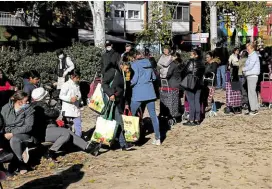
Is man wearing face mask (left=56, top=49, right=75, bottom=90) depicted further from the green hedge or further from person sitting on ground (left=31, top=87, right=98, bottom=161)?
person sitting on ground (left=31, top=87, right=98, bottom=161)

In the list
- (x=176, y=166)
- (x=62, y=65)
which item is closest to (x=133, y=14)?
(x=62, y=65)

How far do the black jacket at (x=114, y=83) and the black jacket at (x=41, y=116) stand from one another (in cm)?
104

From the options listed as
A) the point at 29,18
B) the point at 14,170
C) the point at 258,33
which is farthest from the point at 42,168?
the point at 258,33

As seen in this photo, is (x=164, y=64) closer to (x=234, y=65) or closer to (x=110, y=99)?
(x=110, y=99)

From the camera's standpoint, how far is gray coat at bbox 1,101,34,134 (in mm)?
7496

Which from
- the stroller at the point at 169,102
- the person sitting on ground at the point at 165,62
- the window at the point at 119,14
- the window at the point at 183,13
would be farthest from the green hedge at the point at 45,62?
the window at the point at 183,13

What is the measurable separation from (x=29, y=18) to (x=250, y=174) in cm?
3142

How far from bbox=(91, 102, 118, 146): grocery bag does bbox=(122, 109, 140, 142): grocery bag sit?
1.30ft

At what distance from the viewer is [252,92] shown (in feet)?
39.7

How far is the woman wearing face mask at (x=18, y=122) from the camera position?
24.5ft

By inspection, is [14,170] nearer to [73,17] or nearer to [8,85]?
[8,85]

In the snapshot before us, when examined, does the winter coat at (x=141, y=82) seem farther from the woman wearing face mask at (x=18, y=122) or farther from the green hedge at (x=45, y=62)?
the green hedge at (x=45, y=62)

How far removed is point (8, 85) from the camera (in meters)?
10.5

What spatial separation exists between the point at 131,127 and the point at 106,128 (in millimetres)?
576
